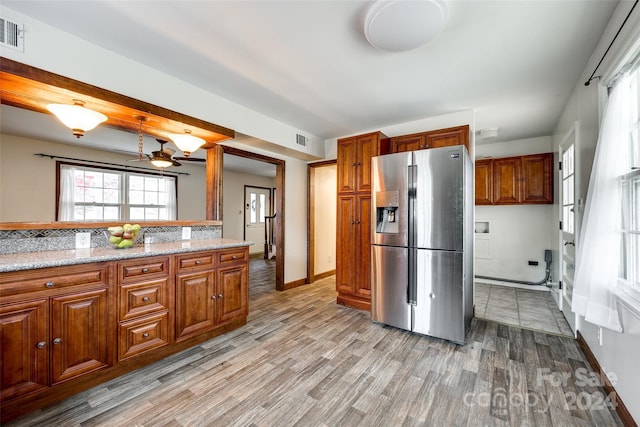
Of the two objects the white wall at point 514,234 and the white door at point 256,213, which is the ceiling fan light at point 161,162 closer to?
the white door at point 256,213

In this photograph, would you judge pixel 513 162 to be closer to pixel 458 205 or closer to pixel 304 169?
pixel 458 205

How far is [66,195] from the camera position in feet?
7.61

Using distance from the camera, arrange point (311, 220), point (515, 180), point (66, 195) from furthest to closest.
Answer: point (311, 220), point (515, 180), point (66, 195)

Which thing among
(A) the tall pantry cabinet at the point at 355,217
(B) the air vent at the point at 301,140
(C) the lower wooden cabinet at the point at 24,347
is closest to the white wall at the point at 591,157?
(A) the tall pantry cabinet at the point at 355,217

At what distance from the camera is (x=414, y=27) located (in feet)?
5.33

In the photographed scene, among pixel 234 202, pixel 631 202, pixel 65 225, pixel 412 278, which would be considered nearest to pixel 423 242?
pixel 412 278

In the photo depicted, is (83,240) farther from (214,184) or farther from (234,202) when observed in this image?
(234,202)

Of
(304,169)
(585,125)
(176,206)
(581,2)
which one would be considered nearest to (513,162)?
(585,125)

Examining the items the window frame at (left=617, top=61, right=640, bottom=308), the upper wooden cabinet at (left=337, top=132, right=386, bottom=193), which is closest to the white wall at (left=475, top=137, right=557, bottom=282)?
the upper wooden cabinet at (left=337, top=132, right=386, bottom=193)

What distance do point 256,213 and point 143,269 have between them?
5.66 meters

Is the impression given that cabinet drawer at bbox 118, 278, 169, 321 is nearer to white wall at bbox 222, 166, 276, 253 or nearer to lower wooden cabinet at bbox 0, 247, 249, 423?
lower wooden cabinet at bbox 0, 247, 249, 423

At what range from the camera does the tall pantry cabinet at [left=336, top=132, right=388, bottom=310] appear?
130 inches

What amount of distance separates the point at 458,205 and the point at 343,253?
5.34 ft

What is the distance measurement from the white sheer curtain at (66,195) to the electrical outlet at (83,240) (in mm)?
272
